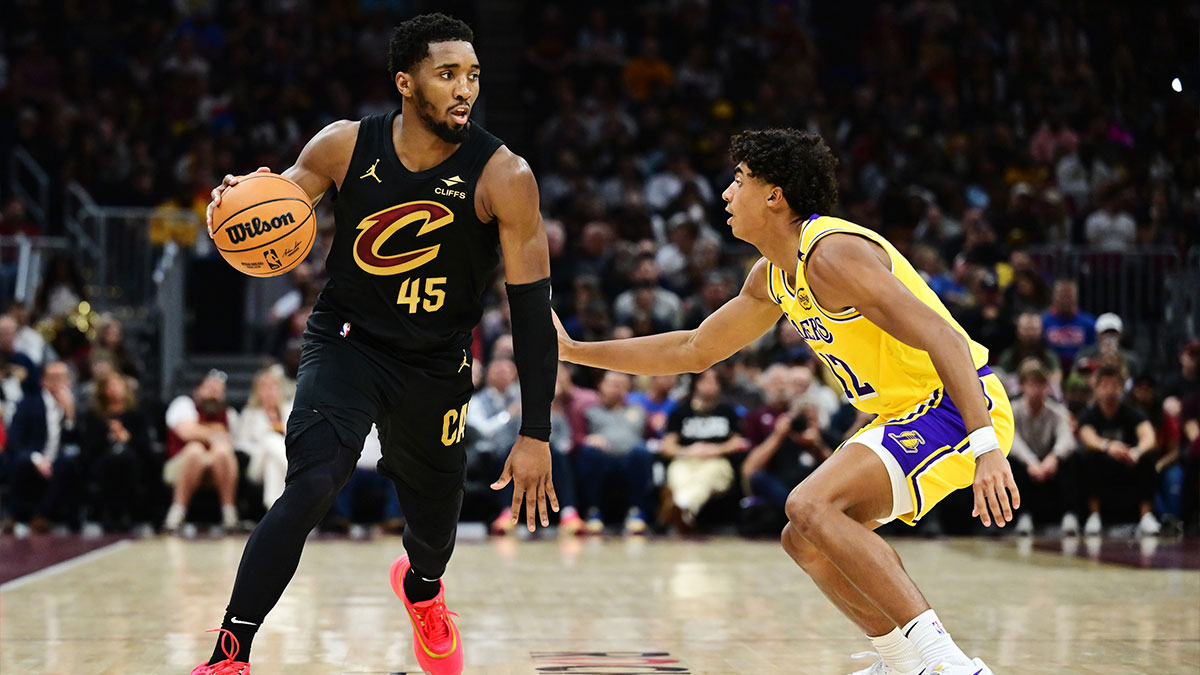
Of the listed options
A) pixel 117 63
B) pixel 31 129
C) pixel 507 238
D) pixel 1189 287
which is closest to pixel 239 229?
pixel 507 238

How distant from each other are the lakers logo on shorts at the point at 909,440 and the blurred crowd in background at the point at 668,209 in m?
6.56

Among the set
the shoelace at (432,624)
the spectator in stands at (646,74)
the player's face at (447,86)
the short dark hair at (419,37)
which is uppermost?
the spectator in stands at (646,74)

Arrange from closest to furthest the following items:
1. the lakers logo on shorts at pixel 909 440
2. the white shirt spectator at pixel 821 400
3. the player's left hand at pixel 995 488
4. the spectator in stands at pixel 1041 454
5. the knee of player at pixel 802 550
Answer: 1. the player's left hand at pixel 995 488
2. the lakers logo on shorts at pixel 909 440
3. the knee of player at pixel 802 550
4. the spectator in stands at pixel 1041 454
5. the white shirt spectator at pixel 821 400

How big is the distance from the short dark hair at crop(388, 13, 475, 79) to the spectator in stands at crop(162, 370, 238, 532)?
25.3 ft

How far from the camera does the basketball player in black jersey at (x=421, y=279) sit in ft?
14.5

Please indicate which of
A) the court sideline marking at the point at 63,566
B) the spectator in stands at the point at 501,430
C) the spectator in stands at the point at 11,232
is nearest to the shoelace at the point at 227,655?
the court sideline marking at the point at 63,566

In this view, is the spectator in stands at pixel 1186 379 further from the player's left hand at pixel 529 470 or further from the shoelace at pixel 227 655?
the shoelace at pixel 227 655

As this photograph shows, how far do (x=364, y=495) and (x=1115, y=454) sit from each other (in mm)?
6135

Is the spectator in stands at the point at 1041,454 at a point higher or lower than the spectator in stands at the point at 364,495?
higher

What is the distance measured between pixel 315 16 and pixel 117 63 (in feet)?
8.13

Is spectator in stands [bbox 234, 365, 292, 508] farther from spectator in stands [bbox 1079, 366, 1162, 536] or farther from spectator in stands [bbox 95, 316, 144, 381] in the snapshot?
spectator in stands [bbox 1079, 366, 1162, 536]

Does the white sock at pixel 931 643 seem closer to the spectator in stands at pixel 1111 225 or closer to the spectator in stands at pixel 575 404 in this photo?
the spectator in stands at pixel 575 404

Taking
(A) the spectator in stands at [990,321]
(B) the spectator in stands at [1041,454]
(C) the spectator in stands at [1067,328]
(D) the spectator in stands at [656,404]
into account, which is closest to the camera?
(B) the spectator in stands at [1041,454]

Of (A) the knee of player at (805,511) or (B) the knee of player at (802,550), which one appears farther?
(B) the knee of player at (802,550)
